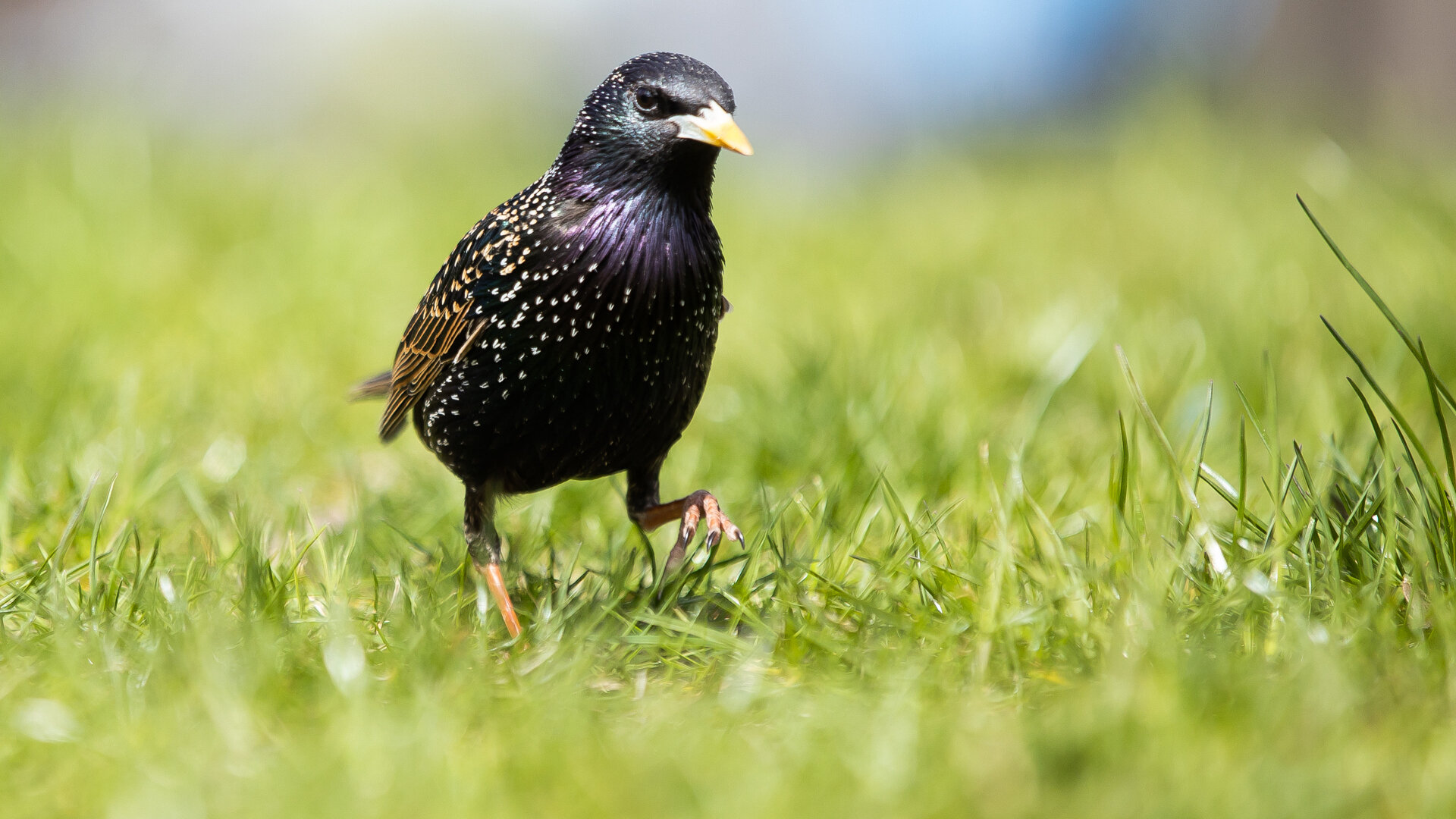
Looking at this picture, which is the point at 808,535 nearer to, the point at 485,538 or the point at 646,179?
the point at 485,538

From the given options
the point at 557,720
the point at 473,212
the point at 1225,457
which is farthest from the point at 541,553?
the point at 473,212

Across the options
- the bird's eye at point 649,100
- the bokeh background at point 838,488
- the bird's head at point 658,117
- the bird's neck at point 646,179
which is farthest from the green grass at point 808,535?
the bird's eye at point 649,100

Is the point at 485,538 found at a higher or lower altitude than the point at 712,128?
lower

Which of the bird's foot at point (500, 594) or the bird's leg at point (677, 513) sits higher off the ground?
the bird's leg at point (677, 513)

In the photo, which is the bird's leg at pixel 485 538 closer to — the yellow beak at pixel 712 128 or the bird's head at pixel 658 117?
the bird's head at pixel 658 117

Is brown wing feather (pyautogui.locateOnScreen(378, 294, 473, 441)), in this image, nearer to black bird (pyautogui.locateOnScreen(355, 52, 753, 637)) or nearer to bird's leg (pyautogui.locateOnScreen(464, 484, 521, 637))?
black bird (pyautogui.locateOnScreen(355, 52, 753, 637))

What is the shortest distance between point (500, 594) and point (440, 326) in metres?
0.76

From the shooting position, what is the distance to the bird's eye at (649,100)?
2875mm

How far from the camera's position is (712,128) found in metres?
2.78

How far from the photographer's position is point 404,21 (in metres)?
13.2

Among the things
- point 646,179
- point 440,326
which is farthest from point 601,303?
point 440,326

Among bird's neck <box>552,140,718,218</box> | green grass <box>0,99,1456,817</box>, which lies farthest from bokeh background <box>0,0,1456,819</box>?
bird's neck <box>552,140,718,218</box>

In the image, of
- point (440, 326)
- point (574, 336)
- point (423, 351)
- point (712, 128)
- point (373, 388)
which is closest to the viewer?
point (712, 128)

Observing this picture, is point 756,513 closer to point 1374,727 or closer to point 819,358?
point 819,358
